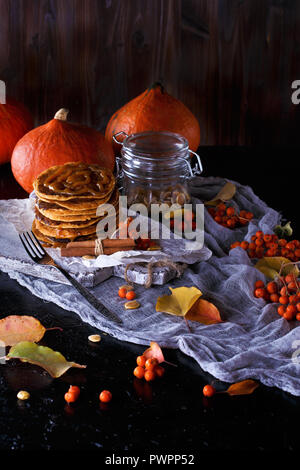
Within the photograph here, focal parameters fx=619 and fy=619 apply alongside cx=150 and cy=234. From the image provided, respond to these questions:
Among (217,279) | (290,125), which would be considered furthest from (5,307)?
(290,125)

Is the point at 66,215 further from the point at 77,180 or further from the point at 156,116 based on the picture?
the point at 156,116

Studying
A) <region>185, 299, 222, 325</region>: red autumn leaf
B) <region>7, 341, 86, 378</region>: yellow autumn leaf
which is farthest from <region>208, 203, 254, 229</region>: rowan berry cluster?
<region>7, 341, 86, 378</region>: yellow autumn leaf

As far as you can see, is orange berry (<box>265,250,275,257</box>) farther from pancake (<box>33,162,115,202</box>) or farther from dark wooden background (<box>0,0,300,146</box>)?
dark wooden background (<box>0,0,300,146</box>)

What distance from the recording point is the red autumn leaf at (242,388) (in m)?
0.96

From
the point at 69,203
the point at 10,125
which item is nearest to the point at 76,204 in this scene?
the point at 69,203

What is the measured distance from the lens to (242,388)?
0.97 m

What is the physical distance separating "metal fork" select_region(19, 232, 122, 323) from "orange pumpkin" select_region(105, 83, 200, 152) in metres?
0.55

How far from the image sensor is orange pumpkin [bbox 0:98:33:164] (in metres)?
1.78

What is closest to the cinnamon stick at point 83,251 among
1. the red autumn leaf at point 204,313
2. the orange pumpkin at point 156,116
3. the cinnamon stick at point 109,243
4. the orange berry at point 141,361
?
the cinnamon stick at point 109,243

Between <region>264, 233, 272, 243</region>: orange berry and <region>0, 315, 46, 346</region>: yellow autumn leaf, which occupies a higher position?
<region>264, 233, 272, 243</region>: orange berry

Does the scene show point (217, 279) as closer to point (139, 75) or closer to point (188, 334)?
point (188, 334)

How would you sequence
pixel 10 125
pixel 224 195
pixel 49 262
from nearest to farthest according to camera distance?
1. pixel 49 262
2. pixel 224 195
3. pixel 10 125

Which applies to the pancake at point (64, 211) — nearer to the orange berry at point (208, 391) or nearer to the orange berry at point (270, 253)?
the orange berry at point (270, 253)

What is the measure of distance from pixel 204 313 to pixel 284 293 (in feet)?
0.55
